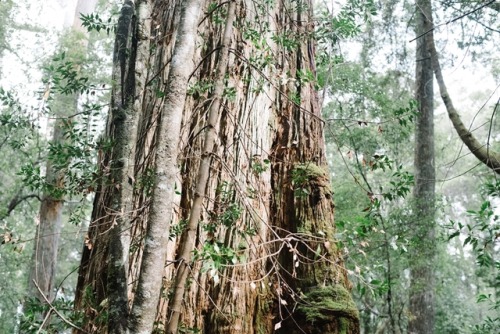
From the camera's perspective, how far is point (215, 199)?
3209 millimetres

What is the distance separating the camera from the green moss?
2932 millimetres

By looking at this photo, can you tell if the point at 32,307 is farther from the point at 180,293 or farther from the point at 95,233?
the point at 180,293

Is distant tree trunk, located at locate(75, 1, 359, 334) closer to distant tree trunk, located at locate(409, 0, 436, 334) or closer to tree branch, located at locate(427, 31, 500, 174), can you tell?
tree branch, located at locate(427, 31, 500, 174)

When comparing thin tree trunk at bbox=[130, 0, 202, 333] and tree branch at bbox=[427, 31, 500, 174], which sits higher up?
tree branch at bbox=[427, 31, 500, 174]

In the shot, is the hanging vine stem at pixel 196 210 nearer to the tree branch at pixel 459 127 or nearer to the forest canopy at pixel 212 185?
the forest canopy at pixel 212 185

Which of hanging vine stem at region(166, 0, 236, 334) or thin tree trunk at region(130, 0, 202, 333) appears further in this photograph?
hanging vine stem at region(166, 0, 236, 334)

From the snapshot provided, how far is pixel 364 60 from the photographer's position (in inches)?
445

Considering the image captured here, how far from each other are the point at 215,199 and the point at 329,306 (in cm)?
104

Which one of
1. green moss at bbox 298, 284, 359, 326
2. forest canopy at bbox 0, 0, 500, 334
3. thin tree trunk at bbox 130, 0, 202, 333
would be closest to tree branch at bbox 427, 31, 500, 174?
forest canopy at bbox 0, 0, 500, 334

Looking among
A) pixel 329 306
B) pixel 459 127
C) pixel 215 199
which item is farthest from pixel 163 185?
pixel 459 127

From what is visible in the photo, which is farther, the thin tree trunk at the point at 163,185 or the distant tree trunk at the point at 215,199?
the distant tree trunk at the point at 215,199

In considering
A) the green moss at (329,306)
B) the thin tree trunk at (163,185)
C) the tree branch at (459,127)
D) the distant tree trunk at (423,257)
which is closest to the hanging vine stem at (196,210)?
the thin tree trunk at (163,185)

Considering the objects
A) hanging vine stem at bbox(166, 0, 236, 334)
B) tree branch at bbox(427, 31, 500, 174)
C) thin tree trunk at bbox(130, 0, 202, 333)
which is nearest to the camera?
thin tree trunk at bbox(130, 0, 202, 333)

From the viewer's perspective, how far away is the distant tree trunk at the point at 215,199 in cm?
225
